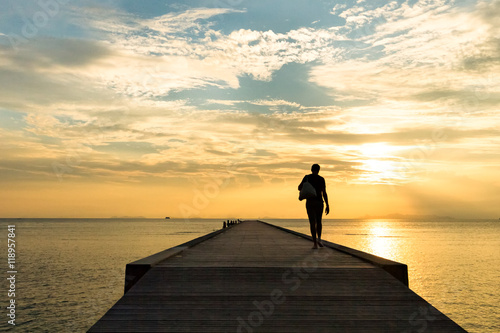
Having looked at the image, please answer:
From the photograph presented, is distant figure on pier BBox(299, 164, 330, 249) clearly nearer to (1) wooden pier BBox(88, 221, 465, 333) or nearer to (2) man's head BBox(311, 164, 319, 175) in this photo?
(2) man's head BBox(311, 164, 319, 175)

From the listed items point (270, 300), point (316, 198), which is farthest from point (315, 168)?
point (270, 300)

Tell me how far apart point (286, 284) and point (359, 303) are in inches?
48.9

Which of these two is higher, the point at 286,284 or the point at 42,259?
the point at 286,284

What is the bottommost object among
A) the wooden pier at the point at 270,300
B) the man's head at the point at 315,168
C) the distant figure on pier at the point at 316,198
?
the wooden pier at the point at 270,300

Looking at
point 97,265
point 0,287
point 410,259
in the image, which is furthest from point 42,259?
point 410,259

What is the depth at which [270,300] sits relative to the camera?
578 centimetres

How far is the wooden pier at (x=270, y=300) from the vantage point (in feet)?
16.3

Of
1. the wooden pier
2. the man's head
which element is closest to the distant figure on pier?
the man's head

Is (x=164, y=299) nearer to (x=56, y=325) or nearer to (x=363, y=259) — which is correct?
(x=363, y=259)

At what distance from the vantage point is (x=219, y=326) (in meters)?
4.96

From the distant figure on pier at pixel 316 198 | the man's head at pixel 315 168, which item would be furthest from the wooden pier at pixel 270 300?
the man's head at pixel 315 168

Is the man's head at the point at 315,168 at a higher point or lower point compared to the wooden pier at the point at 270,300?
higher

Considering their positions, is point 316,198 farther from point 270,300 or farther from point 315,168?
point 270,300

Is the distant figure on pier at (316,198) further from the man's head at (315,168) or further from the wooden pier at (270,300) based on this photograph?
the wooden pier at (270,300)
